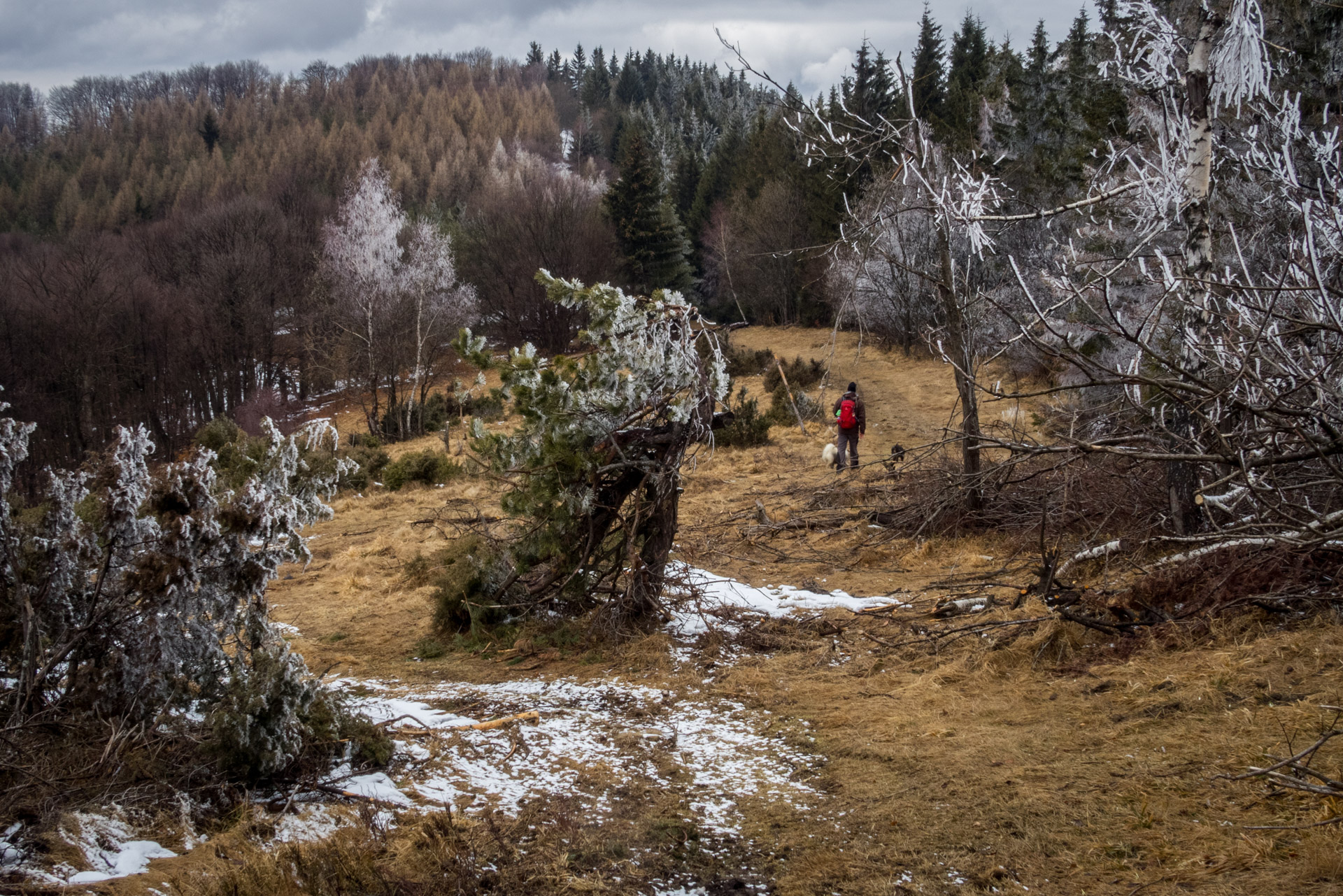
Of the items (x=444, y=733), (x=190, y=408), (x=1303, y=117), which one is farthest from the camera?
(x=190, y=408)

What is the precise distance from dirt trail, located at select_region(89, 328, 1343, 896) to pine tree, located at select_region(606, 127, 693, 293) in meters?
34.3

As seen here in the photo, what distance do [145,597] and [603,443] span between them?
327cm

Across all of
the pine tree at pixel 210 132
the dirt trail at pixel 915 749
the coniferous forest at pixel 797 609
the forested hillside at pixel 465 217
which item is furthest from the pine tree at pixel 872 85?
the pine tree at pixel 210 132

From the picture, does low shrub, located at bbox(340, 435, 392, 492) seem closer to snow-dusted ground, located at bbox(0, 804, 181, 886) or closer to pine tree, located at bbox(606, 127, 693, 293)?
snow-dusted ground, located at bbox(0, 804, 181, 886)

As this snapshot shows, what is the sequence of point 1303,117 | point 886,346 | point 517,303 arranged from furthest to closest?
point 517,303 → point 886,346 → point 1303,117

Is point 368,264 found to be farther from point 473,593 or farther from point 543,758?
point 543,758

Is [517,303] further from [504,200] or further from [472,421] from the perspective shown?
[472,421]

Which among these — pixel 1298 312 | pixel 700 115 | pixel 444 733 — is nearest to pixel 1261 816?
pixel 1298 312

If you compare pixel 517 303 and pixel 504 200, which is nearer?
pixel 517 303

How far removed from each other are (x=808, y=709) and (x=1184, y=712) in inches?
77.5

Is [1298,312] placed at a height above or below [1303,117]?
below

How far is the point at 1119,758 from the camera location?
3.80 m

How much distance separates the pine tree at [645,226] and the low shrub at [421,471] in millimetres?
24286

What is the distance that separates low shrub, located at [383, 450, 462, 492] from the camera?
52.3ft
